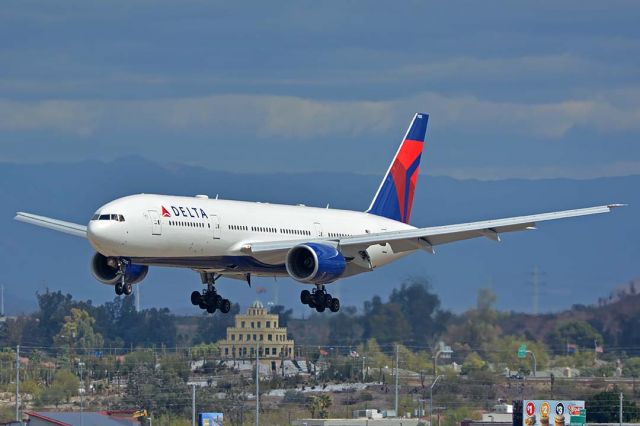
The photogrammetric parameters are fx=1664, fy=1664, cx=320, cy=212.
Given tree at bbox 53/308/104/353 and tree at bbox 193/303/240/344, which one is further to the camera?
tree at bbox 193/303/240/344

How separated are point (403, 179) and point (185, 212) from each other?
71.6 feet

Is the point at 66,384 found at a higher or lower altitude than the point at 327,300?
lower

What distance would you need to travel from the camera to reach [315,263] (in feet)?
231

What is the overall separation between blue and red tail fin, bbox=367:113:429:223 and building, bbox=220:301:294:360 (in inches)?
1090

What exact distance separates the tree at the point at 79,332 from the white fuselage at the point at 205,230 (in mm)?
65654

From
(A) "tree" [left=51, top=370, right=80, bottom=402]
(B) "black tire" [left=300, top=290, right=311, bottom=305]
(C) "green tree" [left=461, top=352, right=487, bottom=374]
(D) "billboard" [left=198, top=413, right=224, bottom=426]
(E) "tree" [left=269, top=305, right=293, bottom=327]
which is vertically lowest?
(D) "billboard" [left=198, top=413, right=224, bottom=426]

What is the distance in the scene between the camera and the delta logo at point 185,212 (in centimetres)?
6600

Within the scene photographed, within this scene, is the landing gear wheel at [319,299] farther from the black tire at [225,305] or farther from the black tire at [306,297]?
the black tire at [225,305]

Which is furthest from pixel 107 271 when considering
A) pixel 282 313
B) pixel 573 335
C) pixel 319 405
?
pixel 282 313

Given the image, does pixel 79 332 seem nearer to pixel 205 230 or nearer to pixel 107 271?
pixel 107 271

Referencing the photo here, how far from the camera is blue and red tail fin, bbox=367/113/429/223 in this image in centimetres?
8406

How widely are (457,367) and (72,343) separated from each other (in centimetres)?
3776

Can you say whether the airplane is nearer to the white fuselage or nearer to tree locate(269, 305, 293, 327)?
the white fuselage

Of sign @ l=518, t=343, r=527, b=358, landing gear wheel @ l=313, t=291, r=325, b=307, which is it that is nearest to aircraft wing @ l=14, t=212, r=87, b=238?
landing gear wheel @ l=313, t=291, r=325, b=307
